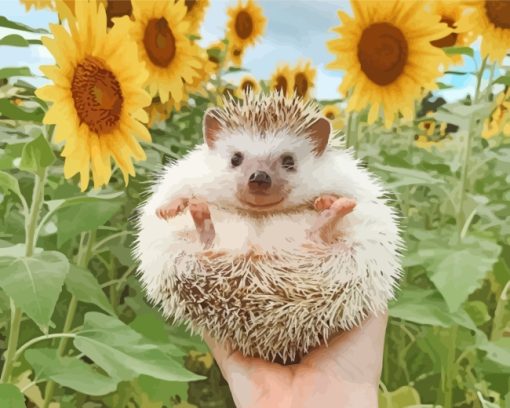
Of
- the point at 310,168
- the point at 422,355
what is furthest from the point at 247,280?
the point at 422,355

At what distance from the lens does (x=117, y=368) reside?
695 millimetres

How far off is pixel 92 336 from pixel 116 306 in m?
0.37

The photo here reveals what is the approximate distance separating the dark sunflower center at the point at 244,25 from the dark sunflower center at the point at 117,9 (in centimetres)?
72

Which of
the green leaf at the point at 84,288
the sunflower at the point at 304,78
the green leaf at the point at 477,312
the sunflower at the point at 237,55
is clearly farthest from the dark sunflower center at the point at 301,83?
the green leaf at the point at 84,288

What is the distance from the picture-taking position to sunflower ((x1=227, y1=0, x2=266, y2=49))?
1.72m

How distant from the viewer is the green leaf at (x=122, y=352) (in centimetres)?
67

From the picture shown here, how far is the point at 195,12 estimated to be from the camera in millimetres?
1271

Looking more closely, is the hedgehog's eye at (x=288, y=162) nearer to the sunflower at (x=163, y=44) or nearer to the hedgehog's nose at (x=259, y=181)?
the hedgehog's nose at (x=259, y=181)

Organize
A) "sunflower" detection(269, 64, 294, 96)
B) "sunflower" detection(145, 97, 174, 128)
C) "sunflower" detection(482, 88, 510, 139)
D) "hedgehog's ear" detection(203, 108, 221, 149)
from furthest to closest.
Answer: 1. "sunflower" detection(269, 64, 294, 96)
2. "sunflower" detection(482, 88, 510, 139)
3. "sunflower" detection(145, 97, 174, 128)
4. "hedgehog's ear" detection(203, 108, 221, 149)

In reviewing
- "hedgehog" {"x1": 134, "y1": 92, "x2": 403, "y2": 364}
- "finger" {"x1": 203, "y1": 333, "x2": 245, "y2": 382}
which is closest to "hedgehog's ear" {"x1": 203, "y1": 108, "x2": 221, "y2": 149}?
"hedgehog" {"x1": 134, "y1": 92, "x2": 403, "y2": 364}

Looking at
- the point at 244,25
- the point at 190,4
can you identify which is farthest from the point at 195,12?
the point at 244,25

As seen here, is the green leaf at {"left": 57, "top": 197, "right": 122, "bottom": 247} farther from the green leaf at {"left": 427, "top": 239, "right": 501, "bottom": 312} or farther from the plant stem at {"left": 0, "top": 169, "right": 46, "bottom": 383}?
the green leaf at {"left": 427, "top": 239, "right": 501, "bottom": 312}

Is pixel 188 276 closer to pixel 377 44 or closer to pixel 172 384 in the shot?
pixel 172 384

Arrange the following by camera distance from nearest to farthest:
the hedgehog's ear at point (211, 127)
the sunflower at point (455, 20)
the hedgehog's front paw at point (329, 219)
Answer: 1. the hedgehog's front paw at point (329, 219)
2. the hedgehog's ear at point (211, 127)
3. the sunflower at point (455, 20)
